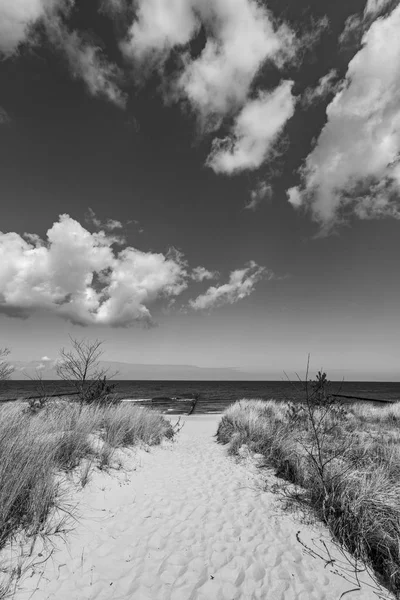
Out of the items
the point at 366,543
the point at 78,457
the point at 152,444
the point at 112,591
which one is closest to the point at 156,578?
the point at 112,591

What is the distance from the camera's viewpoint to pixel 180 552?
4.10 metres

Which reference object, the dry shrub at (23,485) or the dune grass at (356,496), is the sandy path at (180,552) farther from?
the dry shrub at (23,485)

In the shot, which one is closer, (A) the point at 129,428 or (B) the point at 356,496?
(B) the point at 356,496

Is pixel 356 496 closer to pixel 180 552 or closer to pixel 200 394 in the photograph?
pixel 180 552

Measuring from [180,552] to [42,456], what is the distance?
2.82 metres

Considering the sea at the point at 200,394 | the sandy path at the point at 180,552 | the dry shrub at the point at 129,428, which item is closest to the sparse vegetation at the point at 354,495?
the sandy path at the point at 180,552

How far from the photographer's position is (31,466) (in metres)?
4.33

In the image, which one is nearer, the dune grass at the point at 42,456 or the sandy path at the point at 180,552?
the sandy path at the point at 180,552

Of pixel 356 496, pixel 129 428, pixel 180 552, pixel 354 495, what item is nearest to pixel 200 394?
pixel 129 428

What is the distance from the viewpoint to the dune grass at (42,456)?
152 inches

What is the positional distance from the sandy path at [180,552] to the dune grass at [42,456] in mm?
573

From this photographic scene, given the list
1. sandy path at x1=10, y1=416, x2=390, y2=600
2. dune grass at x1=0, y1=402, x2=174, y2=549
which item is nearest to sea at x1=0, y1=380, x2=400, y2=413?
dune grass at x1=0, y1=402, x2=174, y2=549

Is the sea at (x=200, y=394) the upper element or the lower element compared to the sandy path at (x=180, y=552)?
lower

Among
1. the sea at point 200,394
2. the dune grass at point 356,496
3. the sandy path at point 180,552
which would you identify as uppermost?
the dune grass at point 356,496
